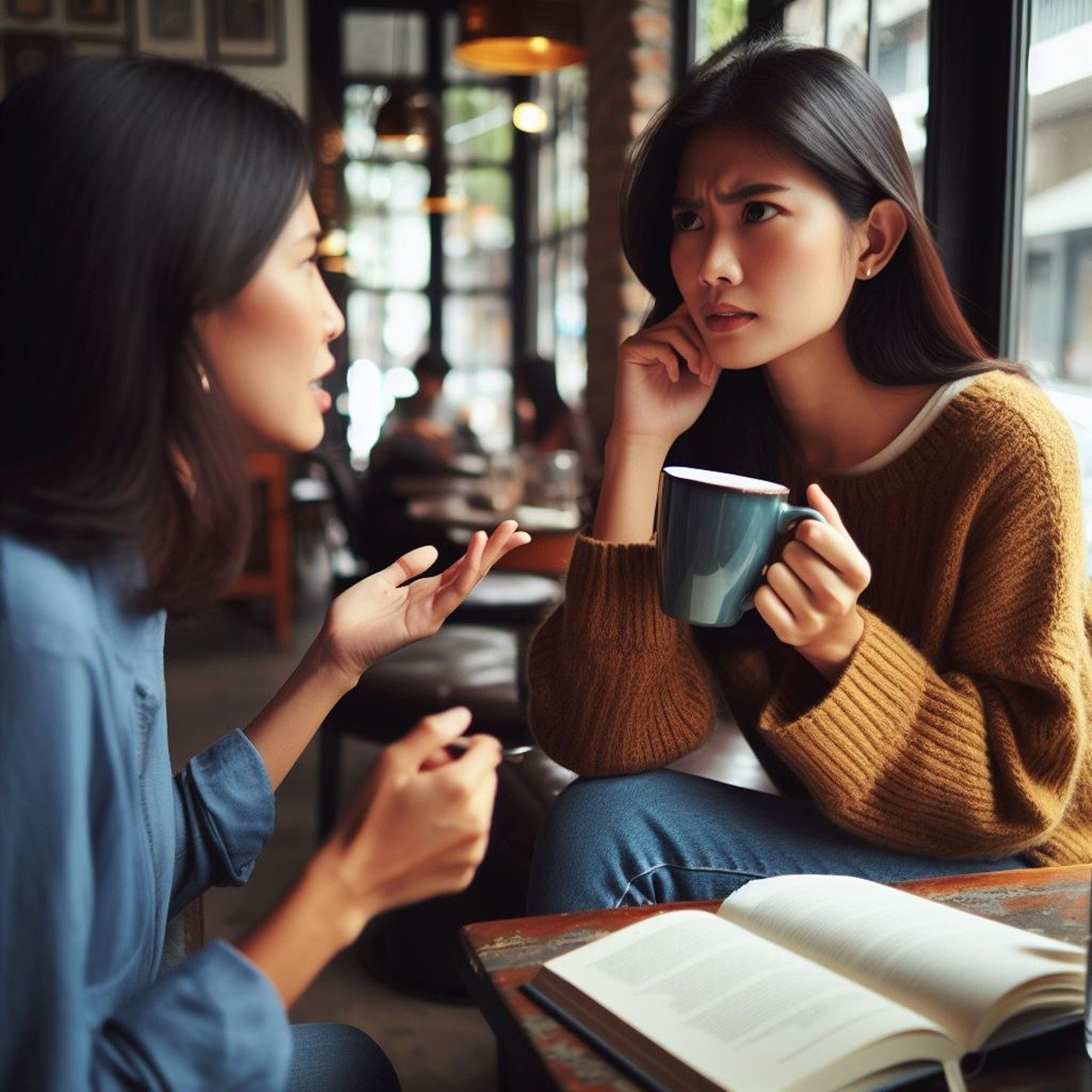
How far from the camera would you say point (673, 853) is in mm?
1173

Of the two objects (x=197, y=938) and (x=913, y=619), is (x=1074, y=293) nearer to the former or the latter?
(x=913, y=619)

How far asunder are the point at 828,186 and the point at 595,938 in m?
0.80

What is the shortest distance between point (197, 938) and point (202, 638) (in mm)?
4125

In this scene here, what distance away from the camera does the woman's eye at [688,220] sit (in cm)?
132

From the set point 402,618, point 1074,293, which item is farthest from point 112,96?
point 1074,293

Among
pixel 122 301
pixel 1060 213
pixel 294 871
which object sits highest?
pixel 1060 213

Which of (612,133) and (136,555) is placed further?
(612,133)

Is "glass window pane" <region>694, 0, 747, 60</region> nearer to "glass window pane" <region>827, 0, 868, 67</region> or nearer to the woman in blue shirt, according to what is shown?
"glass window pane" <region>827, 0, 868, 67</region>

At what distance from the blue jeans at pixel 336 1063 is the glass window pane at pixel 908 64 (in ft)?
5.86

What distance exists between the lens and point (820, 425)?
1.41m

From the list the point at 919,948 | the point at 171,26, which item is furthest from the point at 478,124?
the point at 919,948

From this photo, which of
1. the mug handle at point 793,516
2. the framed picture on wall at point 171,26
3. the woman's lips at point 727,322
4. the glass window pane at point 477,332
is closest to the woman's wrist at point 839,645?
the mug handle at point 793,516

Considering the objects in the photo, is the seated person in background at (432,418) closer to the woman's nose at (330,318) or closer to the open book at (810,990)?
the woman's nose at (330,318)

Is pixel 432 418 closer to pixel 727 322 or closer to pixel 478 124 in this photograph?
pixel 478 124
